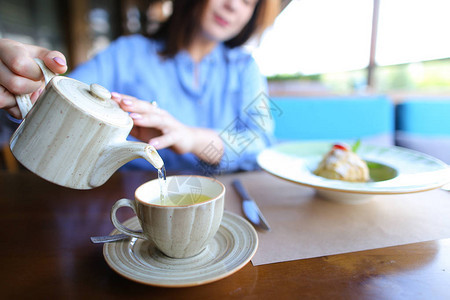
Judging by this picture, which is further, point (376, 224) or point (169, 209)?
point (376, 224)

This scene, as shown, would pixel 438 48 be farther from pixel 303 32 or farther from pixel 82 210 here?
pixel 82 210

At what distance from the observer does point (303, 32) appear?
243cm

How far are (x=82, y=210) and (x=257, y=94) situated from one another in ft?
3.35

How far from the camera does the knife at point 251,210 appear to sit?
0.51 m

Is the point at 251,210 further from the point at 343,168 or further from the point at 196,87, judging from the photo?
the point at 196,87

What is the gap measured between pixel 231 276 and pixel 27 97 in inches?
16.7

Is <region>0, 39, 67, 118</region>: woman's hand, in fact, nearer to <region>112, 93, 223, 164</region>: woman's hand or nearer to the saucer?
<region>112, 93, 223, 164</region>: woman's hand

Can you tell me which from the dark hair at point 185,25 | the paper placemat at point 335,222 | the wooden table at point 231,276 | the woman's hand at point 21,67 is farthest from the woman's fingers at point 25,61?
the dark hair at point 185,25

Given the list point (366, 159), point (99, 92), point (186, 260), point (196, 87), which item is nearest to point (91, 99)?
point (99, 92)

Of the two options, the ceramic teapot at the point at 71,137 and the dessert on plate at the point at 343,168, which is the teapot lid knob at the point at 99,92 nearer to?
the ceramic teapot at the point at 71,137

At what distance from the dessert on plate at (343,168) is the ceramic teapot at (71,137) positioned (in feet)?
1.53

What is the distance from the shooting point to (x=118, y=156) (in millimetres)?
394

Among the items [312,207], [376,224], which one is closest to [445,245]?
[376,224]

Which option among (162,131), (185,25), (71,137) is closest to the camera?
(71,137)
